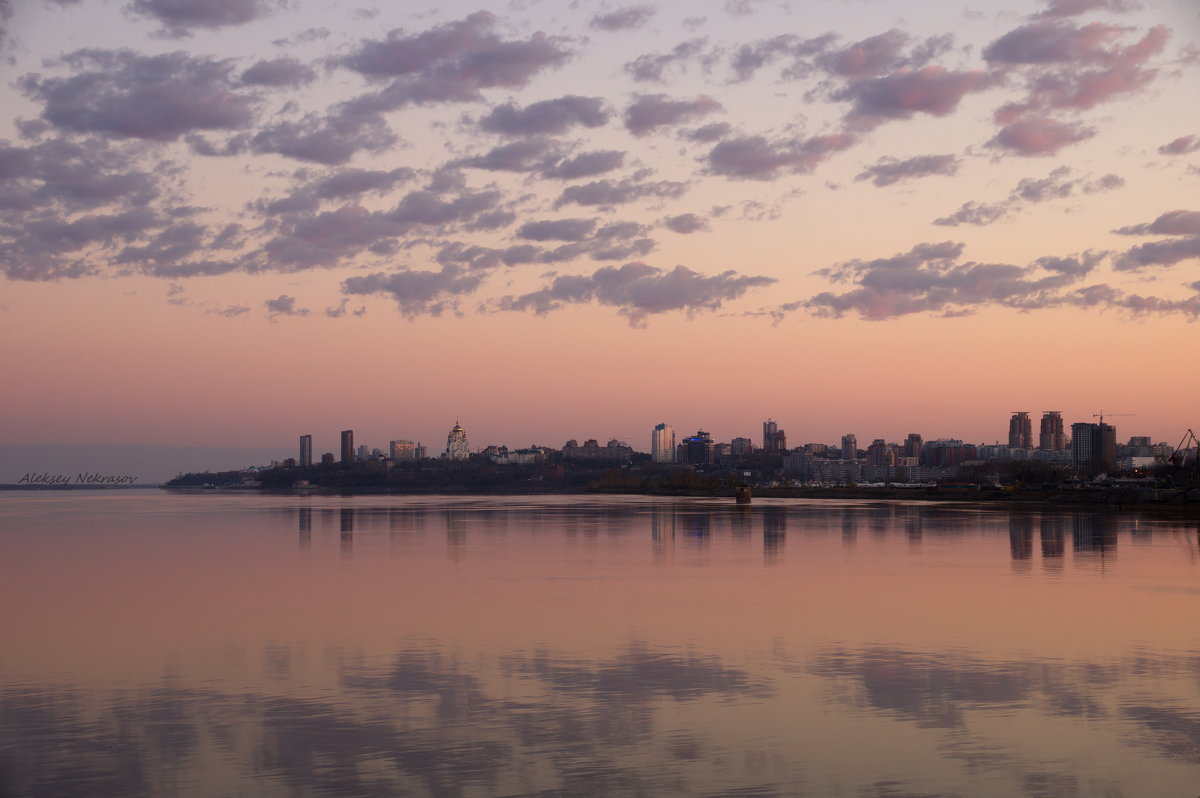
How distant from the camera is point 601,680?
23344 millimetres

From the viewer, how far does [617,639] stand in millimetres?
28859

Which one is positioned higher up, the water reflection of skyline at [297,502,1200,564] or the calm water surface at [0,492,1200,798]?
the calm water surface at [0,492,1200,798]

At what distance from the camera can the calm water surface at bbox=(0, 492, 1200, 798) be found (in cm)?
1641

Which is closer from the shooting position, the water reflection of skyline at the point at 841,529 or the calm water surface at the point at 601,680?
the calm water surface at the point at 601,680

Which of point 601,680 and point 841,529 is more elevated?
point 601,680

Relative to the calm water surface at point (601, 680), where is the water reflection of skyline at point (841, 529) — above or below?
below

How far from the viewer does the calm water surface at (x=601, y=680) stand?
1641 cm

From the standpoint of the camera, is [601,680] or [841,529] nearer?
[601,680]

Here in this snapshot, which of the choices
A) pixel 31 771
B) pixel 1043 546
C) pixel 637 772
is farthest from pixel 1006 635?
pixel 1043 546

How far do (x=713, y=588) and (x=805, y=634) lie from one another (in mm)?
11556

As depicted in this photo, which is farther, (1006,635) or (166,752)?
(1006,635)

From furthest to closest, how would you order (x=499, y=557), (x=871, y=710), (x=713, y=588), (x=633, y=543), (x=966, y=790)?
1. (x=633, y=543)
2. (x=499, y=557)
3. (x=713, y=588)
4. (x=871, y=710)
5. (x=966, y=790)

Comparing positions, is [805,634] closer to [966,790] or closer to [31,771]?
[966,790]

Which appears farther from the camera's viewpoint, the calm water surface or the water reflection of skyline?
the water reflection of skyline
